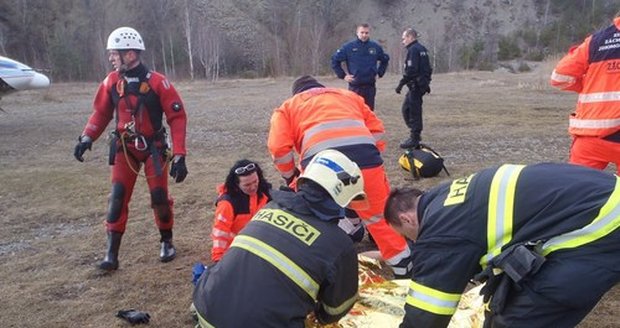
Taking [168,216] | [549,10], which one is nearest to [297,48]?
[549,10]

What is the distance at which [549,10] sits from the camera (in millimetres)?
56531

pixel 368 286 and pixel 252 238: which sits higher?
pixel 252 238

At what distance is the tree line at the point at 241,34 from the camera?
4247 centimetres

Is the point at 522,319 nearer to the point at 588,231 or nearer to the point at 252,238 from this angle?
the point at 588,231

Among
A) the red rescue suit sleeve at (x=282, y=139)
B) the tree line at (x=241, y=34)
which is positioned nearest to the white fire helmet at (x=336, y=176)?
the red rescue suit sleeve at (x=282, y=139)

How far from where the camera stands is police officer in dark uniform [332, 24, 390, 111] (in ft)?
30.4

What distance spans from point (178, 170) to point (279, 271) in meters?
2.86

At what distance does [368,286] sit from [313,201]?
1.50m

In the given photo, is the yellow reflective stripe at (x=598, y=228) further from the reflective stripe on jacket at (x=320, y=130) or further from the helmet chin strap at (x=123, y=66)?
the helmet chin strap at (x=123, y=66)

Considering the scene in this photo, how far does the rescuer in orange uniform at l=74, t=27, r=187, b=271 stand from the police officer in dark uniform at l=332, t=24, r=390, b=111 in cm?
475

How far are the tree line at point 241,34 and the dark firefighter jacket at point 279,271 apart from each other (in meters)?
37.8

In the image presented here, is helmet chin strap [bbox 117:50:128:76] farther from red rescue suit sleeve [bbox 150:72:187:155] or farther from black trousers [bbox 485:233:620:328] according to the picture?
black trousers [bbox 485:233:620:328]

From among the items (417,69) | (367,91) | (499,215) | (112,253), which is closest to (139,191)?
(112,253)

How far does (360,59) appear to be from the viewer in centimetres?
925
